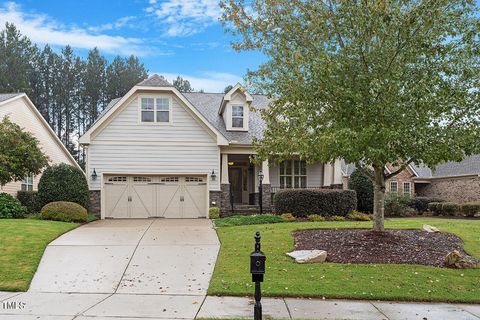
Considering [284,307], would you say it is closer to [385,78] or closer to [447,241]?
[385,78]

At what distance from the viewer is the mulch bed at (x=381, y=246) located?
1001 cm

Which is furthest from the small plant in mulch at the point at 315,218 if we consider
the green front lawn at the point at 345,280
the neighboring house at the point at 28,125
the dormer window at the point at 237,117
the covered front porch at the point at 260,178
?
the neighboring house at the point at 28,125

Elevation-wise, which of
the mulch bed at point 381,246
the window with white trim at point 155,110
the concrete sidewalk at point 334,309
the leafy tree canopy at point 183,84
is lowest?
the concrete sidewalk at point 334,309

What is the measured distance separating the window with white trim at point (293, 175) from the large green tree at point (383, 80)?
454 inches

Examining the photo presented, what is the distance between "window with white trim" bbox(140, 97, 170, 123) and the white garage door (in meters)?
2.67

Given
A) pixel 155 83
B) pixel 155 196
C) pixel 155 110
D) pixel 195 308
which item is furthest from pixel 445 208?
pixel 195 308

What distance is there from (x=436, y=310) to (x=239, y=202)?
55.2ft

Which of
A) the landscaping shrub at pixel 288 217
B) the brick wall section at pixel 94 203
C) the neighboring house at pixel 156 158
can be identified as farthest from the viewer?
the neighboring house at pixel 156 158

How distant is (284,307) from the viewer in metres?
6.96

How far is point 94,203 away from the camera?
19078 mm

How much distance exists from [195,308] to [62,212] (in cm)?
1118

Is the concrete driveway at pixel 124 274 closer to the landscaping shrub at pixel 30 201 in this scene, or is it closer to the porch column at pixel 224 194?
the porch column at pixel 224 194

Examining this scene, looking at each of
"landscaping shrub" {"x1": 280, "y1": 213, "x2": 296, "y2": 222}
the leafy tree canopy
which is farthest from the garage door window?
the leafy tree canopy

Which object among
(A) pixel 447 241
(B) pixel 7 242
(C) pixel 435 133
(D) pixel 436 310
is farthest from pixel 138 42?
(D) pixel 436 310
